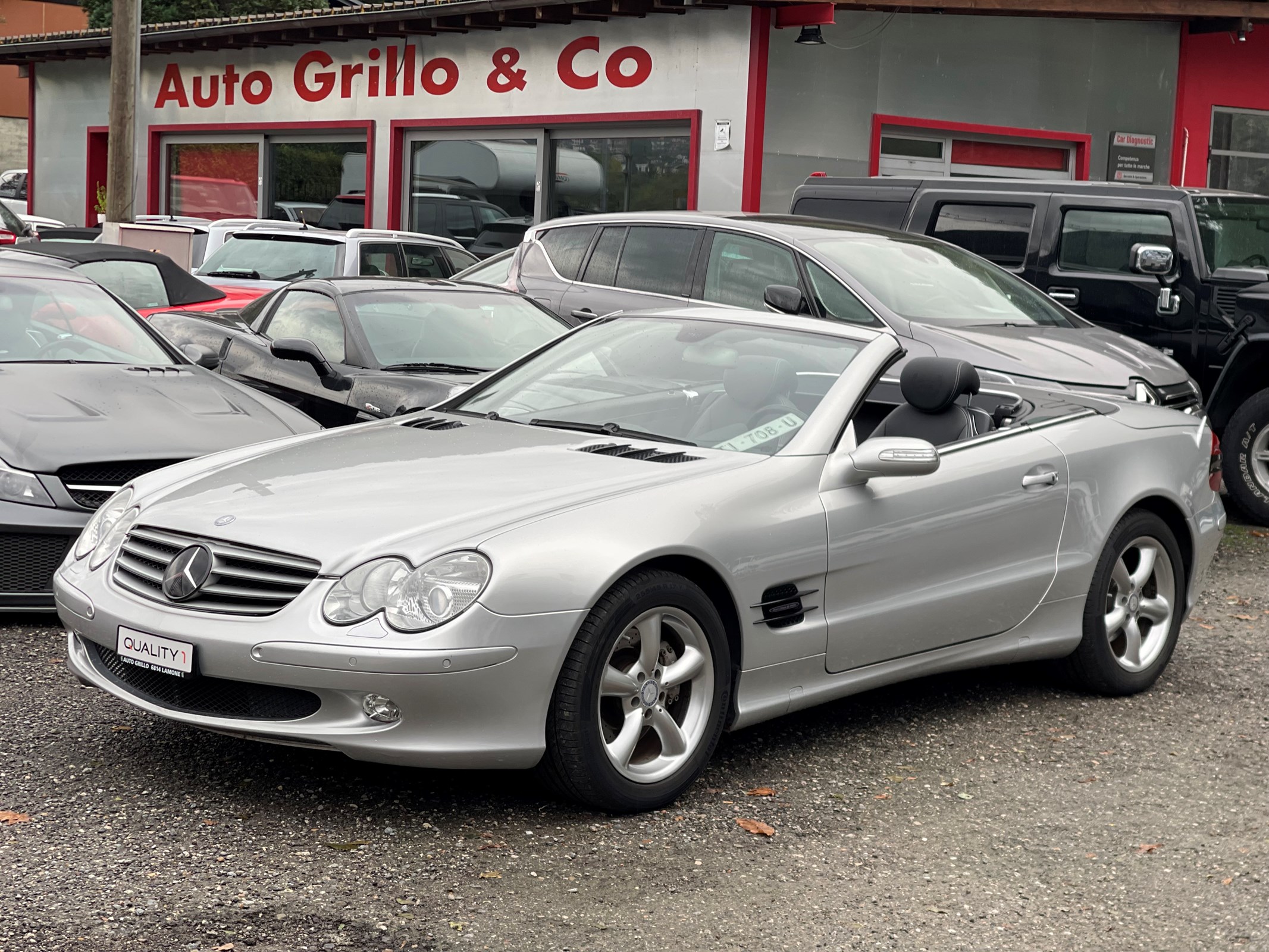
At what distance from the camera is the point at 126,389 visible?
6.97m

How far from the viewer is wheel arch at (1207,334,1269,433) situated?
10.0 meters

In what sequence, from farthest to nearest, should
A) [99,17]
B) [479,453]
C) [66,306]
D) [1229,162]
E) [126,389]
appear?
[99,17] → [1229,162] → [66,306] → [126,389] → [479,453]

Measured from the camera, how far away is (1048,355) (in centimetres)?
862

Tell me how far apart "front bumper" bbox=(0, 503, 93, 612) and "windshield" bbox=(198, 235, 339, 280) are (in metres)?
8.14

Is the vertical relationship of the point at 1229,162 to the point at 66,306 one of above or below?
above

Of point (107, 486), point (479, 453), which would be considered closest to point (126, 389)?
point (107, 486)

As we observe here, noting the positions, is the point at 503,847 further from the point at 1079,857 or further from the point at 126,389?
the point at 126,389

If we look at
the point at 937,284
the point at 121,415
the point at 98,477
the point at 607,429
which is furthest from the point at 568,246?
the point at 607,429

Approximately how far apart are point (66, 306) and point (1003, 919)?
5613 mm

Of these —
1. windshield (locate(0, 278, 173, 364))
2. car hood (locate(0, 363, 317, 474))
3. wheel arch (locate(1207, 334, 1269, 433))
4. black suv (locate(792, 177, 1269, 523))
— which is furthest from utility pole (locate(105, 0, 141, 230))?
wheel arch (locate(1207, 334, 1269, 433))

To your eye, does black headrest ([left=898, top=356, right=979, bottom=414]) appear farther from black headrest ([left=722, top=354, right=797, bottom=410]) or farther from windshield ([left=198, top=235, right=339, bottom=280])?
windshield ([left=198, top=235, right=339, bottom=280])

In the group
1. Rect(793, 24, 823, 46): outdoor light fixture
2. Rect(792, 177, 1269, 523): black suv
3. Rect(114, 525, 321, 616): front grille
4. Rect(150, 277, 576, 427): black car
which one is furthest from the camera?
Rect(793, 24, 823, 46): outdoor light fixture

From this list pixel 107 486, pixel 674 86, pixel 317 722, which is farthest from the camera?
pixel 674 86

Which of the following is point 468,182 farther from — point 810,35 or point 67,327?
point 67,327
